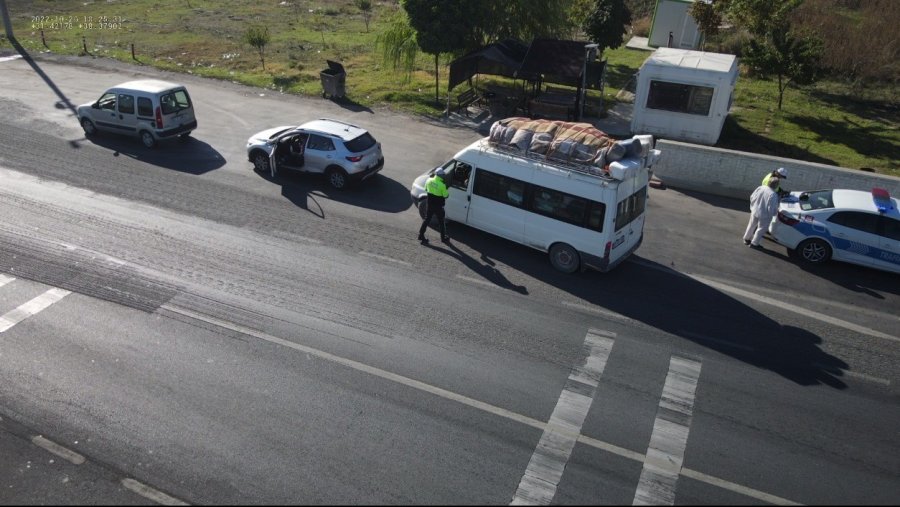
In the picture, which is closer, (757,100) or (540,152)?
(540,152)

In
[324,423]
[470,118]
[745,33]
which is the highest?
[745,33]

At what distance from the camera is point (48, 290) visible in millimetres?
12055

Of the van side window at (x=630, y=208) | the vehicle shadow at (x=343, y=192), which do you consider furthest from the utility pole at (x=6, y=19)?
Answer: the van side window at (x=630, y=208)

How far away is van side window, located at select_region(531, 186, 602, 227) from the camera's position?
1253 cm

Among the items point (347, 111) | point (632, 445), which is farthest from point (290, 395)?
point (347, 111)

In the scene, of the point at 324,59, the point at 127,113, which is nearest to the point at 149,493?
the point at 127,113

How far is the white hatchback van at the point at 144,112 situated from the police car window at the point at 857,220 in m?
18.0

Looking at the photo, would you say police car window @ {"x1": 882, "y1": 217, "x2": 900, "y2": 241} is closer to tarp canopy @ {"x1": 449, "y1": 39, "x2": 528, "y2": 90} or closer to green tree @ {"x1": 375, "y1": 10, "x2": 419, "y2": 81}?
tarp canopy @ {"x1": 449, "y1": 39, "x2": 528, "y2": 90}

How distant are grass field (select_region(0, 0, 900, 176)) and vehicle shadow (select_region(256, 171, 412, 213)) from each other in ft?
24.0

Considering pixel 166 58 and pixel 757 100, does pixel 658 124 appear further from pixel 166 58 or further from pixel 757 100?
pixel 166 58

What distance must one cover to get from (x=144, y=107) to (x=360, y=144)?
7.23 m

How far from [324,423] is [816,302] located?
10113 millimetres

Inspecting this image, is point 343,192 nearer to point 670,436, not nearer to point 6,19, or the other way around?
point 670,436

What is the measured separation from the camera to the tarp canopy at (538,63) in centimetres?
2228
